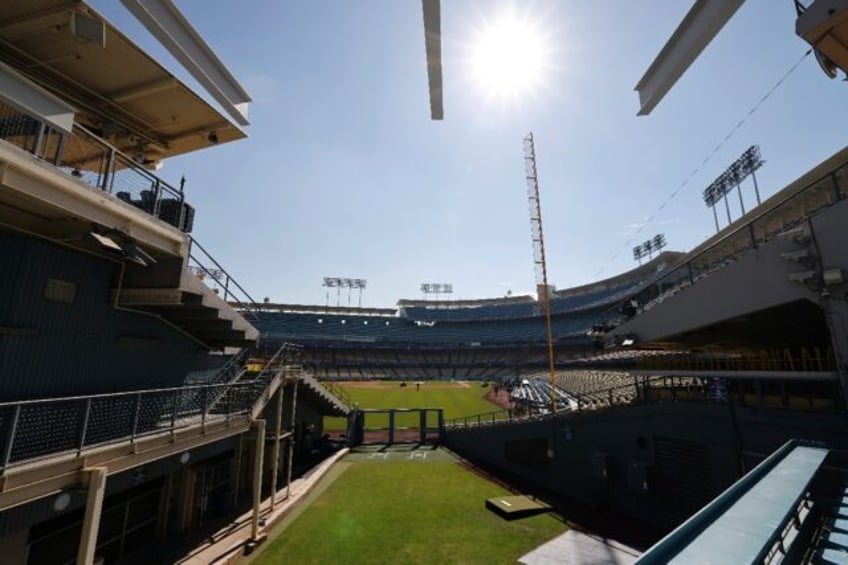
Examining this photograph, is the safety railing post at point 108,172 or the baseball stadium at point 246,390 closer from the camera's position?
the baseball stadium at point 246,390

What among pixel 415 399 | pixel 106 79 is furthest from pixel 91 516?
pixel 415 399

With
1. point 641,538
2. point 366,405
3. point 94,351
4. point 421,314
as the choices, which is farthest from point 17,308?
point 421,314

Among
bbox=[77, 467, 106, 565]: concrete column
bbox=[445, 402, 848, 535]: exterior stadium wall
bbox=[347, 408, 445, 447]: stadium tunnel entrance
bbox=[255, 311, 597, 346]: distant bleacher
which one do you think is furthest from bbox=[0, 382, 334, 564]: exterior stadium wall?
bbox=[255, 311, 597, 346]: distant bleacher

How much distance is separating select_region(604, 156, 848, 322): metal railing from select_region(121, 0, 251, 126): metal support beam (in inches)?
656

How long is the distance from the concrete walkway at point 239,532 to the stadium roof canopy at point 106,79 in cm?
1281

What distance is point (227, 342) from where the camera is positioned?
51.0ft

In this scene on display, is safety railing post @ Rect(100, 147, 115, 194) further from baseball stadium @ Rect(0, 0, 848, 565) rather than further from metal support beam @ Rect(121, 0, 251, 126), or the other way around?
metal support beam @ Rect(121, 0, 251, 126)

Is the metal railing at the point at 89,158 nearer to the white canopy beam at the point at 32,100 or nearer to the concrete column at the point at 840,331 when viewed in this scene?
the white canopy beam at the point at 32,100

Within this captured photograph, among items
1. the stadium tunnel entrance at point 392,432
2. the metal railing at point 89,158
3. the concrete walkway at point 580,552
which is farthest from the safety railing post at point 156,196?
the stadium tunnel entrance at point 392,432

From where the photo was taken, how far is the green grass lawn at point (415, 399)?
4366cm

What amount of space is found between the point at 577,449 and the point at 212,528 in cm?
1611

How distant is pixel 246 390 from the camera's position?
43.9 ft

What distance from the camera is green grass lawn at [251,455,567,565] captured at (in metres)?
12.3

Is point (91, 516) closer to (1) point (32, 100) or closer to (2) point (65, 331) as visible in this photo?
(2) point (65, 331)
